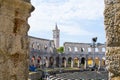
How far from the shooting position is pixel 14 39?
10.4 ft

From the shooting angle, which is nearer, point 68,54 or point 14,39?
point 14,39

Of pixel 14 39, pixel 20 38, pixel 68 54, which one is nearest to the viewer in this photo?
pixel 14 39

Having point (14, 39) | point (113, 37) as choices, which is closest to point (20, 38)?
point (14, 39)

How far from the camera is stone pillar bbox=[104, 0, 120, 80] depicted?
11.3ft

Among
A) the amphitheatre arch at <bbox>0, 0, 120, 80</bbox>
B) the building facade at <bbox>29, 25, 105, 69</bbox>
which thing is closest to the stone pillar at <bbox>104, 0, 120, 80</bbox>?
the amphitheatre arch at <bbox>0, 0, 120, 80</bbox>

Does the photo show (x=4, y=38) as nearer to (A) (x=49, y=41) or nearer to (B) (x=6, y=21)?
(B) (x=6, y=21)

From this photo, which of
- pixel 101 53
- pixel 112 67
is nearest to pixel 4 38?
pixel 112 67

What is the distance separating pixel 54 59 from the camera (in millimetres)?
60281

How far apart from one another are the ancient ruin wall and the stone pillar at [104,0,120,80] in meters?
1.06

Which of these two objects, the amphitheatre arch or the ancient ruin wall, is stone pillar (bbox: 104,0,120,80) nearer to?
the amphitheatre arch

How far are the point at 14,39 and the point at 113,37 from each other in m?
1.30

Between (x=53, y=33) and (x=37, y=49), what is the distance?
80.7 ft

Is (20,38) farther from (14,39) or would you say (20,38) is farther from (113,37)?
(113,37)

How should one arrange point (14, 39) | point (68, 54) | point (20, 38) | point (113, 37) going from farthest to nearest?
point (68, 54) < point (113, 37) < point (20, 38) < point (14, 39)
